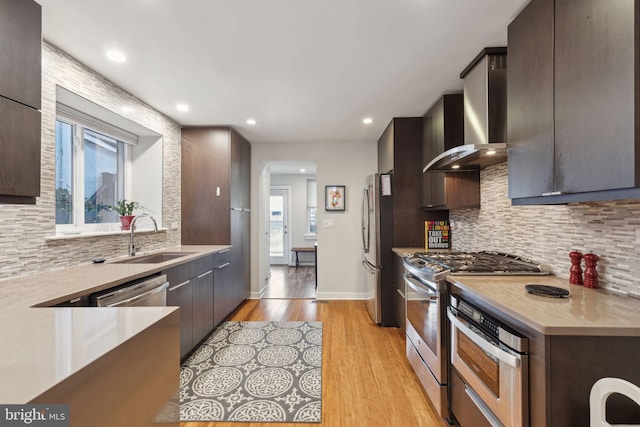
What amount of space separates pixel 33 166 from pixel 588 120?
2.59m

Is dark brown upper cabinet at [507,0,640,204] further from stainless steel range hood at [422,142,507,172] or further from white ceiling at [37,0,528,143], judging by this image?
white ceiling at [37,0,528,143]

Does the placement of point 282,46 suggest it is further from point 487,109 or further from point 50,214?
point 50,214

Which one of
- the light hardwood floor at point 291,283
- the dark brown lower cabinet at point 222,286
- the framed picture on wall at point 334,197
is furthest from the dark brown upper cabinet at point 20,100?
the light hardwood floor at point 291,283

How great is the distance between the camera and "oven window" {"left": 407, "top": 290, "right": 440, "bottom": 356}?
185cm

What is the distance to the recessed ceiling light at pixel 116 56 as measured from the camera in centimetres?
200

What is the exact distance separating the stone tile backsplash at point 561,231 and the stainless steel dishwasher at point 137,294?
2652mm

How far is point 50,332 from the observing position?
898 millimetres

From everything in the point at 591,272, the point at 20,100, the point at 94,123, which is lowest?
the point at 591,272

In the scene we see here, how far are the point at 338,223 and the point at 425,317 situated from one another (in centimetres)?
253

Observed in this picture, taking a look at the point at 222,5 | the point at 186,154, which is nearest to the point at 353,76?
the point at 222,5

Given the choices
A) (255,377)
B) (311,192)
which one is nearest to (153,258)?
(255,377)

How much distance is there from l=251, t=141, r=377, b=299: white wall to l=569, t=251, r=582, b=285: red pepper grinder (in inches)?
118

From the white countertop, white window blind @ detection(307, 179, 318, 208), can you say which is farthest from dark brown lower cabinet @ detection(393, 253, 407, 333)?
white window blind @ detection(307, 179, 318, 208)

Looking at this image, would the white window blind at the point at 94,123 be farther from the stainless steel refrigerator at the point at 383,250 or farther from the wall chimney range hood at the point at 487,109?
the wall chimney range hood at the point at 487,109
